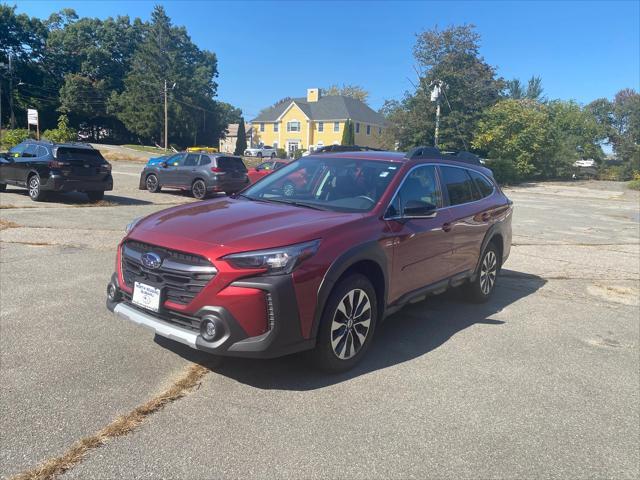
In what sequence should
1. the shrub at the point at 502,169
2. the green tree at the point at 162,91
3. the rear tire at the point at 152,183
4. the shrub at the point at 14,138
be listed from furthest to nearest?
the green tree at the point at 162,91
the shrub at the point at 502,169
the shrub at the point at 14,138
the rear tire at the point at 152,183

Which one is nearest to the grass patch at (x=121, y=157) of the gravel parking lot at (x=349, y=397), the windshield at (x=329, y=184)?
the gravel parking lot at (x=349, y=397)

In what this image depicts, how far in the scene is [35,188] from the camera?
13781 mm

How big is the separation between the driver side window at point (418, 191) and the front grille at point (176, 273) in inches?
69.4

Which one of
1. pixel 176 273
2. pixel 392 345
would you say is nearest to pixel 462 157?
pixel 392 345

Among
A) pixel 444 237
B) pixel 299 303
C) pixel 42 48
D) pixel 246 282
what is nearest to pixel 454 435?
pixel 299 303

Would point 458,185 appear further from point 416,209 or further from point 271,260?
point 271,260

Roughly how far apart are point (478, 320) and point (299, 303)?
3.01 meters

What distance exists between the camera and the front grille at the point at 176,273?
11.2 ft

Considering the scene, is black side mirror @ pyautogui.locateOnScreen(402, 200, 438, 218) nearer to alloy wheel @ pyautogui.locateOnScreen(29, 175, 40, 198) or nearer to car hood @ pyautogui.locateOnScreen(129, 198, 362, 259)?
car hood @ pyautogui.locateOnScreen(129, 198, 362, 259)

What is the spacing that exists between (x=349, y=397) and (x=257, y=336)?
84 centimetres

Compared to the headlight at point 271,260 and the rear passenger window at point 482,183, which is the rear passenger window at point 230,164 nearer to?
the rear passenger window at point 482,183

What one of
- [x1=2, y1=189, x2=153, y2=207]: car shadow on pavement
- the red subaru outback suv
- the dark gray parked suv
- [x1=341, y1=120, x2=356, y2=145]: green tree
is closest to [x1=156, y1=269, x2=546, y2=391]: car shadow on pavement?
the red subaru outback suv

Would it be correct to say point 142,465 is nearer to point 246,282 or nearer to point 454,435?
point 246,282

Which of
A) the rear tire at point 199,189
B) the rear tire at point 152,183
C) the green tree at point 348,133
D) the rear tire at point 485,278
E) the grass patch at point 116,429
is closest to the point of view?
the grass patch at point 116,429
